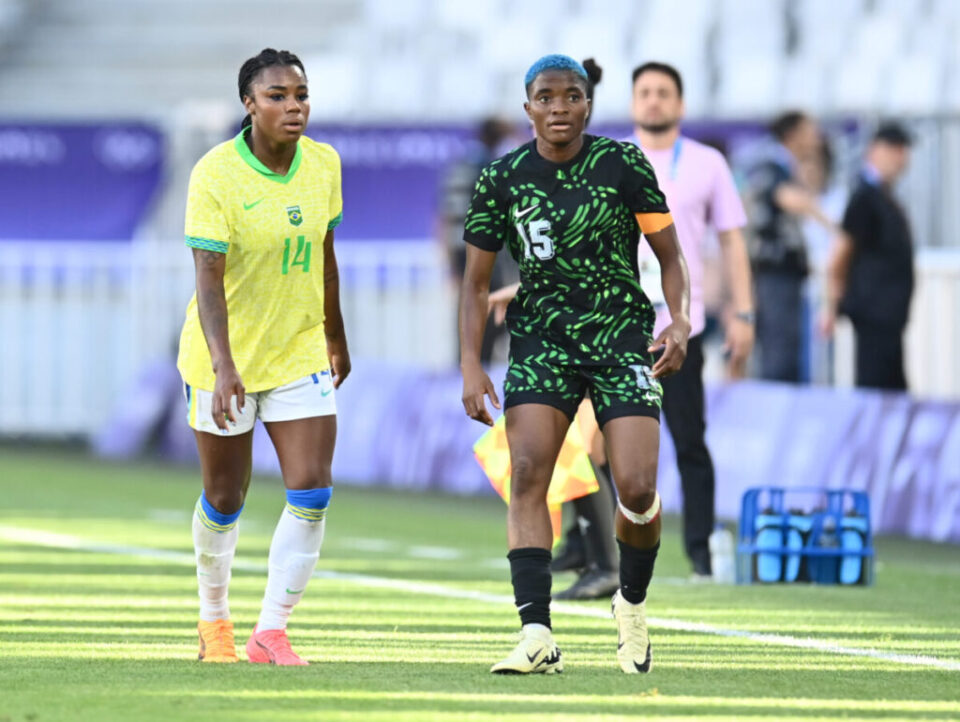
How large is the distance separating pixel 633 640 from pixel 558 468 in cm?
271

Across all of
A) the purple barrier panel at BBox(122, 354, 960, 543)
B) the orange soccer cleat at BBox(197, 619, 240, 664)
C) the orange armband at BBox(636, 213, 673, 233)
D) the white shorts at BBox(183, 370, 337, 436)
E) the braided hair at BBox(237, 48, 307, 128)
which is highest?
the braided hair at BBox(237, 48, 307, 128)

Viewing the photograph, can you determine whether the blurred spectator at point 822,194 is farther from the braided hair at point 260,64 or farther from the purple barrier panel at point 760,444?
the braided hair at point 260,64

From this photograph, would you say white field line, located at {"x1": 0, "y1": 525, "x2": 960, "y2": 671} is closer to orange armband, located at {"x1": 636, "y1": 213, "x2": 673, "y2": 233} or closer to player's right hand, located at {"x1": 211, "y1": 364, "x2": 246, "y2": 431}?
orange armband, located at {"x1": 636, "y1": 213, "x2": 673, "y2": 233}

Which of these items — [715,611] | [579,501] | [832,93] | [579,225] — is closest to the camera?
[579,225]

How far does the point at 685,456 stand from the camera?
11.5 m

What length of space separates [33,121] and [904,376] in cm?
956

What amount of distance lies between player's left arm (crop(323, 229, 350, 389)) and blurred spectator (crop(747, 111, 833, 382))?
31.7 feet

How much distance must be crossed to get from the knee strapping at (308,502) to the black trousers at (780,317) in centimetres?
1034

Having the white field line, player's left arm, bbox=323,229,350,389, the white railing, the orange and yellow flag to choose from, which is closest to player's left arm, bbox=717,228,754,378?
the orange and yellow flag

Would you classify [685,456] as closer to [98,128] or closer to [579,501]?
[579,501]

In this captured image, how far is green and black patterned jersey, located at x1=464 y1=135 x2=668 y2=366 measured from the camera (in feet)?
25.7

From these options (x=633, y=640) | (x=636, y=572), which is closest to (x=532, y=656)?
(x=633, y=640)

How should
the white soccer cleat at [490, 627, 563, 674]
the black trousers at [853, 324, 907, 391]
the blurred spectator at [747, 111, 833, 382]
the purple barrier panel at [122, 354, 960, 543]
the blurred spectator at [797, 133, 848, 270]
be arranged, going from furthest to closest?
the blurred spectator at [797, 133, 848, 270] < the blurred spectator at [747, 111, 833, 382] < the black trousers at [853, 324, 907, 391] < the purple barrier panel at [122, 354, 960, 543] < the white soccer cleat at [490, 627, 563, 674]

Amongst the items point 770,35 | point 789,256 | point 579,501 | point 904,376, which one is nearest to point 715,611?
point 579,501
